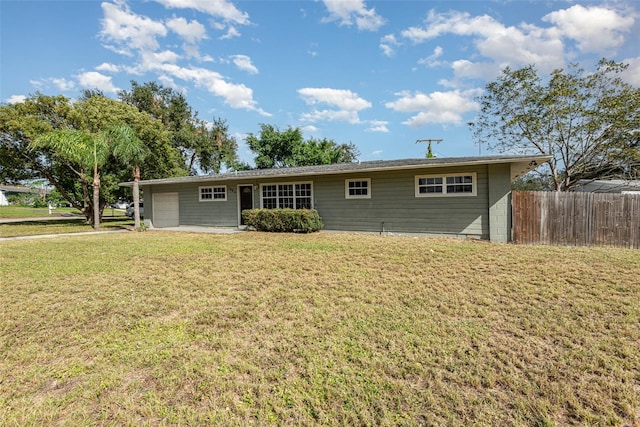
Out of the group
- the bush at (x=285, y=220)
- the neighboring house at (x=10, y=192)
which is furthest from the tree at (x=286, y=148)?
the neighboring house at (x=10, y=192)

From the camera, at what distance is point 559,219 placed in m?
8.53

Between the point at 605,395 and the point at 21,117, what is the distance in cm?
2429

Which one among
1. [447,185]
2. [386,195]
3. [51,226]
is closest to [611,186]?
[447,185]

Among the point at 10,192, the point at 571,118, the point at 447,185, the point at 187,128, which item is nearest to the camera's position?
the point at 447,185

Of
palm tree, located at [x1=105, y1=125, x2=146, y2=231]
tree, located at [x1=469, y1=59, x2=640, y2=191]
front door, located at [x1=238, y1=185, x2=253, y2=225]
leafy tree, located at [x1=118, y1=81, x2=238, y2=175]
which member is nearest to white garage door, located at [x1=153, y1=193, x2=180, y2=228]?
palm tree, located at [x1=105, y1=125, x2=146, y2=231]

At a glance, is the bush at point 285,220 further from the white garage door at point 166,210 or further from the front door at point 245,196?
Result: the white garage door at point 166,210

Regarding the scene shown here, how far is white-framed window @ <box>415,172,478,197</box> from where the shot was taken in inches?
383

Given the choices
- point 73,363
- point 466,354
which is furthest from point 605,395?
point 73,363

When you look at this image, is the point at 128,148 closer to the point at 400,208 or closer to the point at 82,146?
the point at 82,146

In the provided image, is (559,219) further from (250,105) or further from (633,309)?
(250,105)

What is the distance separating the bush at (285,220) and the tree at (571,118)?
15.7 m

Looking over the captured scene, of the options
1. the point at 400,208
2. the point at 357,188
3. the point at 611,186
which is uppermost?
the point at 611,186

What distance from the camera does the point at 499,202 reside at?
30.3 feet

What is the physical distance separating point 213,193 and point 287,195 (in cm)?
411
